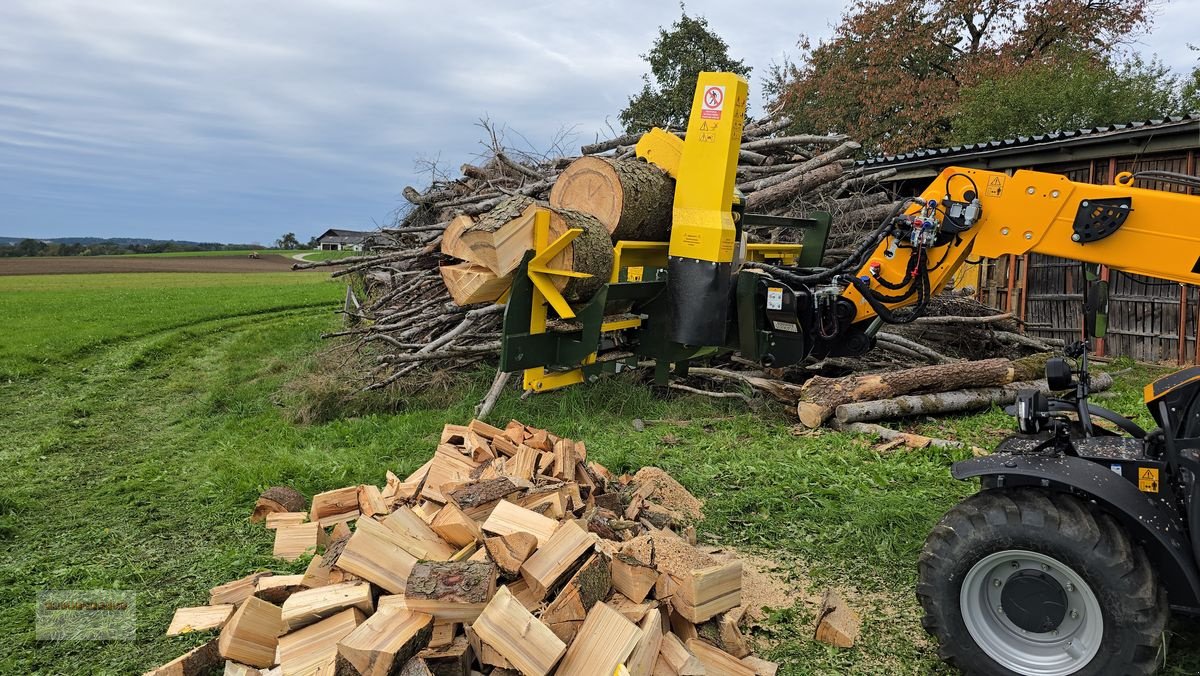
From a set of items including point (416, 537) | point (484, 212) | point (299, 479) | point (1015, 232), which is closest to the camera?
point (1015, 232)

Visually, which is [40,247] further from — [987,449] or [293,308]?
[987,449]

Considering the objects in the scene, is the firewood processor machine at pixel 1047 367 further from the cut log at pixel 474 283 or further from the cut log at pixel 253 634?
the cut log at pixel 253 634

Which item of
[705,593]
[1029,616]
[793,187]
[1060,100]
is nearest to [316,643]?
[705,593]

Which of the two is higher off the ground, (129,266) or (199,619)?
(129,266)

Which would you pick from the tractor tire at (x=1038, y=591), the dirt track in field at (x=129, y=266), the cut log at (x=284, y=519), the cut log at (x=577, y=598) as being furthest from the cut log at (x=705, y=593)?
the dirt track in field at (x=129, y=266)

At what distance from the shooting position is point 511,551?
141 inches

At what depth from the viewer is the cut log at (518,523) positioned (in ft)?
12.6

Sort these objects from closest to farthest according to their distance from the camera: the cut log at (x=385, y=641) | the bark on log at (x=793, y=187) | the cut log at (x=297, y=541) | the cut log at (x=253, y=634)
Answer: the cut log at (x=385, y=641) < the cut log at (x=253, y=634) < the cut log at (x=297, y=541) < the bark on log at (x=793, y=187)

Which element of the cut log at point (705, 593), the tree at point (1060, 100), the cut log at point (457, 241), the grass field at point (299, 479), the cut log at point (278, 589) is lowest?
the grass field at point (299, 479)

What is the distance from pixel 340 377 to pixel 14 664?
20.7ft

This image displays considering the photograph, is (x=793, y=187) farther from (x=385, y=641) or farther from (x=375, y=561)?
(x=385, y=641)

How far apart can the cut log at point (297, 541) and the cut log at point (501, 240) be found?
2187 millimetres

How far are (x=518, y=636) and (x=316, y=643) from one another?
3.06 ft

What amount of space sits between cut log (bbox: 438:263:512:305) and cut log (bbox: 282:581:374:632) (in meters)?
1.59
